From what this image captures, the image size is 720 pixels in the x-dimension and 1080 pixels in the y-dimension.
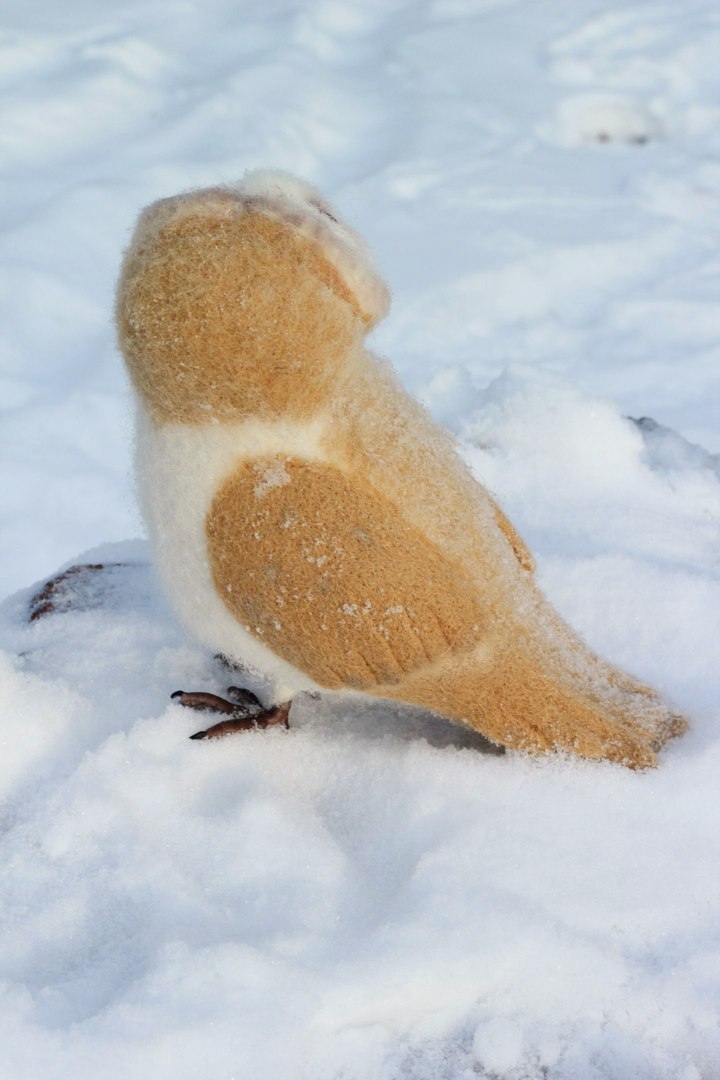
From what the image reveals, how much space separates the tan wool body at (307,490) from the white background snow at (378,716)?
0.09 m

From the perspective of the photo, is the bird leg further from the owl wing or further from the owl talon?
the owl wing

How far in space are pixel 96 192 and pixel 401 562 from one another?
2426 millimetres

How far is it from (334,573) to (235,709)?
0.98 feet

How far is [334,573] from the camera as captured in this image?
1.01 metres

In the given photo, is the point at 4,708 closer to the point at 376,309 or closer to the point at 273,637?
the point at 273,637

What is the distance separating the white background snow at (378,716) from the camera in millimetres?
870

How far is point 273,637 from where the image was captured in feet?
3.46

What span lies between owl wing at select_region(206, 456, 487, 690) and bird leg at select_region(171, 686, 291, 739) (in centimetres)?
16

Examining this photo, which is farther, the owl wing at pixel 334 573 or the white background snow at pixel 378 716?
the owl wing at pixel 334 573

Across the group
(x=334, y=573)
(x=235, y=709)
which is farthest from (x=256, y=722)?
(x=334, y=573)

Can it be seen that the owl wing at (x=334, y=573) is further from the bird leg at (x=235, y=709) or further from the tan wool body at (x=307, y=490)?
the bird leg at (x=235, y=709)

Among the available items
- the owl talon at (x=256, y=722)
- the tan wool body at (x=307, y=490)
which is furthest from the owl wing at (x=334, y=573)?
the owl talon at (x=256, y=722)

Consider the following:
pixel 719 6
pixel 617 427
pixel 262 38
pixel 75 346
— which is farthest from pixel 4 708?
pixel 719 6

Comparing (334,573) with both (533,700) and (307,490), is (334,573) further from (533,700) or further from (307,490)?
(533,700)
